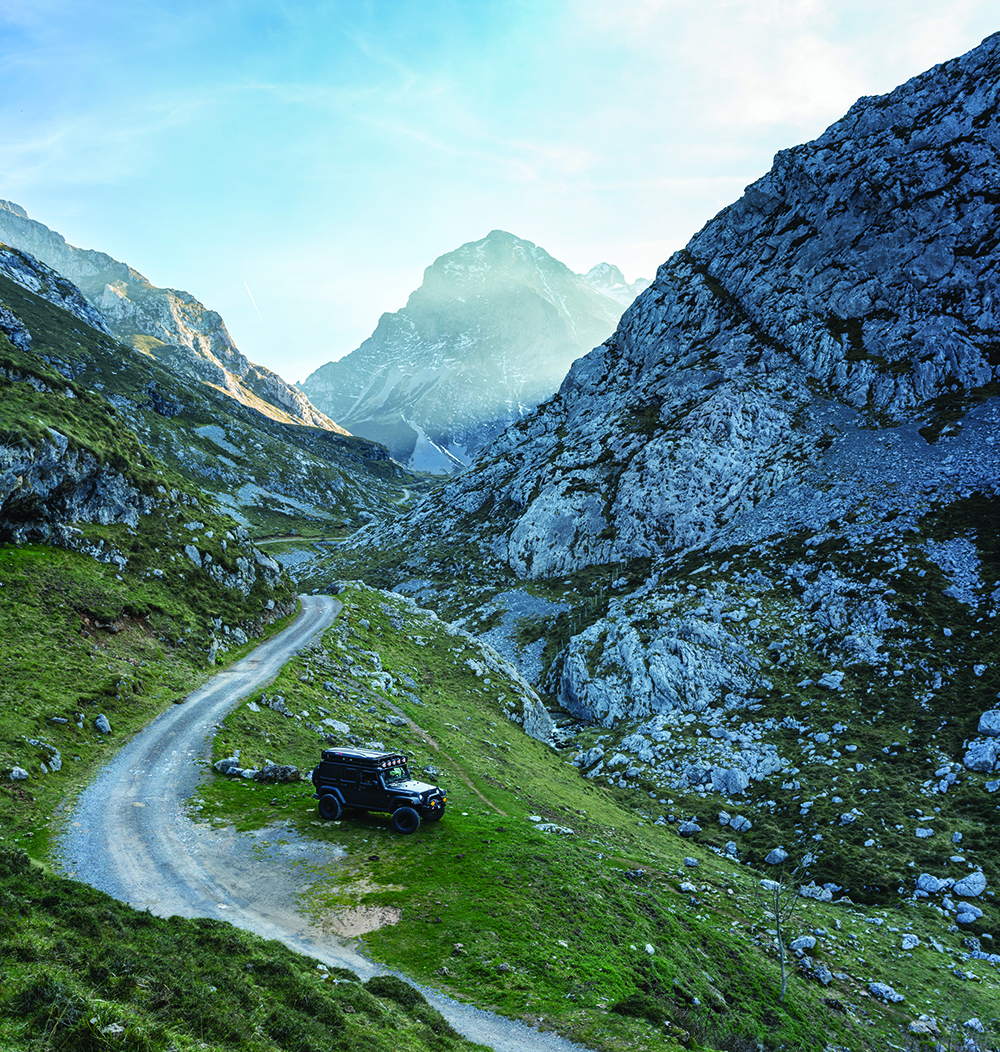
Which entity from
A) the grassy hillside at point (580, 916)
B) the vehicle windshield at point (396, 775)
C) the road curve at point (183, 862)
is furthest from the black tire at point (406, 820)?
the road curve at point (183, 862)

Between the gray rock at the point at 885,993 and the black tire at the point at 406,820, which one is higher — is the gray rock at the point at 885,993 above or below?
above

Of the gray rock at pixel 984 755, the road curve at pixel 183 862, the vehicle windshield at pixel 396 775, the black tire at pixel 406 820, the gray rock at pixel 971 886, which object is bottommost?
the road curve at pixel 183 862

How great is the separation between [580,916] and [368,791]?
9133mm

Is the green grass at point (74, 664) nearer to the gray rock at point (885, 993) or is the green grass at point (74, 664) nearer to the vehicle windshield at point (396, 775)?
the vehicle windshield at point (396, 775)

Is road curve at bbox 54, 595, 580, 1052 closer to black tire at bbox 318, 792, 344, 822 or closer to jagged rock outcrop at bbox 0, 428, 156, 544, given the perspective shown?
black tire at bbox 318, 792, 344, 822

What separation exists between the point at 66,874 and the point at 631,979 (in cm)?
1705

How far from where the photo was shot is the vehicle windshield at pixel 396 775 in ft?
72.3

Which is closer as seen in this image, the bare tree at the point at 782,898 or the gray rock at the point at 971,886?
the bare tree at the point at 782,898

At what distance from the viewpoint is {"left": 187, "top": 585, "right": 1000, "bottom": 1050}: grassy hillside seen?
15.2 m

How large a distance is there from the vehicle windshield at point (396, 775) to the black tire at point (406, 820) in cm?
106

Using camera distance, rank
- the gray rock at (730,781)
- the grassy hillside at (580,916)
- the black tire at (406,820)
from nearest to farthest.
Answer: the grassy hillside at (580,916), the black tire at (406,820), the gray rock at (730,781)

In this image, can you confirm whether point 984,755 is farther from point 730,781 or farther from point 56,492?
point 56,492

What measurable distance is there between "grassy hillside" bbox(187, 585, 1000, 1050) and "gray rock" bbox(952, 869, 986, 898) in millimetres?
2148

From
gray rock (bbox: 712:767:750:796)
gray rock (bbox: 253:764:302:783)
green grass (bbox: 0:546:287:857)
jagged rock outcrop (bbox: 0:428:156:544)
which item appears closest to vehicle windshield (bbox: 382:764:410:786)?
gray rock (bbox: 253:764:302:783)
